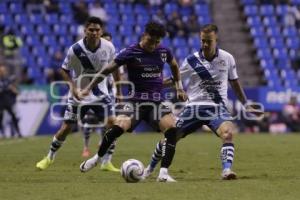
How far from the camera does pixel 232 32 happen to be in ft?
124

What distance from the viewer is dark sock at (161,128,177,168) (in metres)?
11.8

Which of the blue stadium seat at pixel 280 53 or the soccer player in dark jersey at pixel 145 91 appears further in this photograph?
the blue stadium seat at pixel 280 53

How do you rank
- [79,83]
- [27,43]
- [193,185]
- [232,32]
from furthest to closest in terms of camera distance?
[232,32] < [27,43] < [79,83] < [193,185]

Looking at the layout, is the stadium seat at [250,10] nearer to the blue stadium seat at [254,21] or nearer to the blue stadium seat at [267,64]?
the blue stadium seat at [254,21]

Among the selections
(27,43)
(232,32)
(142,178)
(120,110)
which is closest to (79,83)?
(120,110)

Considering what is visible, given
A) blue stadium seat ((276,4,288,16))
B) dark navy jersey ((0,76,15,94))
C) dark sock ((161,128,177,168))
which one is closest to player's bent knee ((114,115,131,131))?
dark sock ((161,128,177,168))

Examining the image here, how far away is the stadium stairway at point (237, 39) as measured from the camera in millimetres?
35897

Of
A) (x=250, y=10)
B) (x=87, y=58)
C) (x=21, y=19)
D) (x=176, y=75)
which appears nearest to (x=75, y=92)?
(x=87, y=58)

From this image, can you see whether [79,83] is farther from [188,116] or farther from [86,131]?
[86,131]

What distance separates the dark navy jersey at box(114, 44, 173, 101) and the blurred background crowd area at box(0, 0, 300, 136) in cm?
2031

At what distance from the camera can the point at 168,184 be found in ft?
36.7

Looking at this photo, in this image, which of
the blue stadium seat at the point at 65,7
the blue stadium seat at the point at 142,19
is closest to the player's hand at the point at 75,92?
the blue stadium seat at the point at 65,7

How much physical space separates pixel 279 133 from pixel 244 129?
1.42 metres

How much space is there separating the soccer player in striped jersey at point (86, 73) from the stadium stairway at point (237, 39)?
67.2 feet
